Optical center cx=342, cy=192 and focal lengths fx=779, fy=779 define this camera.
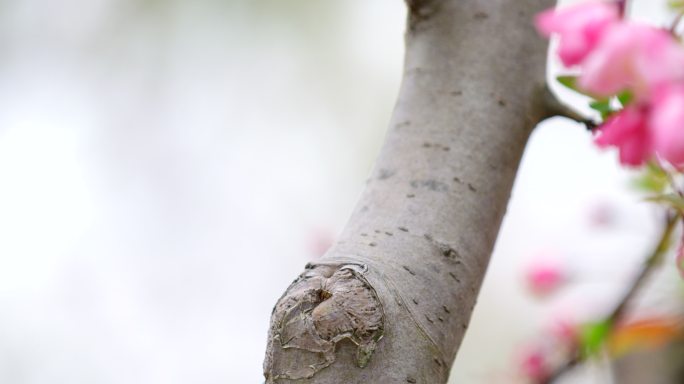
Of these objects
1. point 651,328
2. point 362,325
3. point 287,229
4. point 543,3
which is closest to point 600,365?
point 651,328

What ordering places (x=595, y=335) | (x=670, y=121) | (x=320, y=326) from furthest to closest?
(x=595, y=335) < (x=320, y=326) < (x=670, y=121)

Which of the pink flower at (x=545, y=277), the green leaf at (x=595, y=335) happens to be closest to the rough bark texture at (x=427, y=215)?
the green leaf at (x=595, y=335)

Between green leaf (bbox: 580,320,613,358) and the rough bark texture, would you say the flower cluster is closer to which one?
the rough bark texture

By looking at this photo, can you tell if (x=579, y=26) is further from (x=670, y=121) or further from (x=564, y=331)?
(x=564, y=331)

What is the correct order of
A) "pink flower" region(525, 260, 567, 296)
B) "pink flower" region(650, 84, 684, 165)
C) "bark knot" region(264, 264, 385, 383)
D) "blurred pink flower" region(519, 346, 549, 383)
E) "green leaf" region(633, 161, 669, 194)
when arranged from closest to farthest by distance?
"pink flower" region(650, 84, 684, 165) < "bark knot" region(264, 264, 385, 383) < "green leaf" region(633, 161, 669, 194) < "blurred pink flower" region(519, 346, 549, 383) < "pink flower" region(525, 260, 567, 296)

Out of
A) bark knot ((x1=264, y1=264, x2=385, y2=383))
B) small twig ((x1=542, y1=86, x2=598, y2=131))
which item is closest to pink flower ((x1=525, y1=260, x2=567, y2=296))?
small twig ((x1=542, y1=86, x2=598, y2=131))

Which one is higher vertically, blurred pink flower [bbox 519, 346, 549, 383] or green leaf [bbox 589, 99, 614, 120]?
green leaf [bbox 589, 99, 614, 120]

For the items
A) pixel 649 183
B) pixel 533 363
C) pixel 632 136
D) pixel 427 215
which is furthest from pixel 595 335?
pixel 632 136

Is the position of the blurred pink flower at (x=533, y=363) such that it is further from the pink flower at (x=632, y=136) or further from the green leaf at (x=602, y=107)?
the pink flower at (x=632, y=136)

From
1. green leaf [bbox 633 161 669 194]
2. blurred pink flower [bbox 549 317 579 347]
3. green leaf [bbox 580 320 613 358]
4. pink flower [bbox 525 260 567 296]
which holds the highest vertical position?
green leaf [bbox 633 161 669 194]
